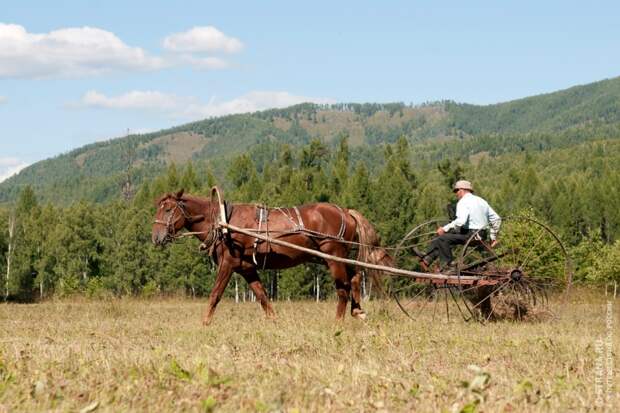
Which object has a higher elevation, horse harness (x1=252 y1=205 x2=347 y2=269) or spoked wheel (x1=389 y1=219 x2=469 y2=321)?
horse harness (x1=252 y1=205 x2=347 y2=269)

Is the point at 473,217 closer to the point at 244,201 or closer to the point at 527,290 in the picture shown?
the point at 527,290

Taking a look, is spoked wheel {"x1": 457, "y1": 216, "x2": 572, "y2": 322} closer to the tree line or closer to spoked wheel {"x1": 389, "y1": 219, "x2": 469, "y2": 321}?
spoked wheel {"x1": 389, "y1": 219, "x2": 469, "y2": 321}

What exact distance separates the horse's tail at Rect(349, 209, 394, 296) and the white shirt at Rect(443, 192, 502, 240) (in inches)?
52.7

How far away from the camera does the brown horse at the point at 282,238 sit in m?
13.6

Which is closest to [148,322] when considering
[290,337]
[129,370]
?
[290,337]

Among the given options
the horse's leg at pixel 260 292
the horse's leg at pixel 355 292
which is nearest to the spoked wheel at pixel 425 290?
the horse's leg at pixel 355 292

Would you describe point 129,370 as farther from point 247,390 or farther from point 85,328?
point 85,328

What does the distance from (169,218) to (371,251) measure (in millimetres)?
3558

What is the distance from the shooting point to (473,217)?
12.9m

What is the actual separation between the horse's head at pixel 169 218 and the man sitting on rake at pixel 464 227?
4.23m

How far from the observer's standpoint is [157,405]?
5.88 meters

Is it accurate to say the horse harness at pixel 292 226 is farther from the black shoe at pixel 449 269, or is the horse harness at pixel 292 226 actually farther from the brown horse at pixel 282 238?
the black shoe at pixel 449 269

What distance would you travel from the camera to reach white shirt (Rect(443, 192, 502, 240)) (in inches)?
505

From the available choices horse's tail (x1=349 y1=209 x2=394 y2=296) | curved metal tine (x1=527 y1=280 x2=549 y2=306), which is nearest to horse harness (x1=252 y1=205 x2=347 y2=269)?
horse's tail (x1=349 y1=209 x2=394 y2=296)
